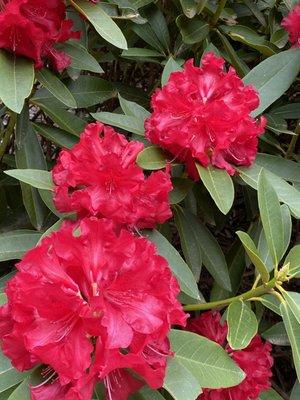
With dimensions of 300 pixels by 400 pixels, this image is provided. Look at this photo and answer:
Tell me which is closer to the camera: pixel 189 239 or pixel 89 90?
pixel 189 239

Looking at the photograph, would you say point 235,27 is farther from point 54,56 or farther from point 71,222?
point 71,222

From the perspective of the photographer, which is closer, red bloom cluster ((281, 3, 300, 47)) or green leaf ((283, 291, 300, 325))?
green leaf ((283, 291, 300, 325))

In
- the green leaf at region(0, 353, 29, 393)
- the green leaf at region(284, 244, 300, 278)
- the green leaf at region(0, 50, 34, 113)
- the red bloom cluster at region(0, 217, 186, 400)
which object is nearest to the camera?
the red bloom cluster at region(0, 217, 186, 400)

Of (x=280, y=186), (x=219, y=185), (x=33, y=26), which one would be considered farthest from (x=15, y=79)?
(x=280, y=186)

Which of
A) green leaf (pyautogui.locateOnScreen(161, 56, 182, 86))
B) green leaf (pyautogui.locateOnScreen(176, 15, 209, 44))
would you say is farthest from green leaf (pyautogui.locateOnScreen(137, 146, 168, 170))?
green leaf (pyautogui.locateOnScreen(176, 15, 209, 44))

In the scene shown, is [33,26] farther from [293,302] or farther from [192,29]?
[293,302]

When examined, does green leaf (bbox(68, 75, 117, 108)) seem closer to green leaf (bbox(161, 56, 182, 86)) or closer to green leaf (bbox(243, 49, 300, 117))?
green leaf (bbox(161, 56, 182, 86))

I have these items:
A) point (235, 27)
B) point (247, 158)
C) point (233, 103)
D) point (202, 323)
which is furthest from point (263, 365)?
point (235, 27)

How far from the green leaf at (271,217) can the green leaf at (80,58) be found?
512mm

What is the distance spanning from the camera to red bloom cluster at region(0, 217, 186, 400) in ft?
3.15

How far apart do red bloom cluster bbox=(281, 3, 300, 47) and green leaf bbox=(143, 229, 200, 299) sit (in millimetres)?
680

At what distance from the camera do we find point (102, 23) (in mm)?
1425

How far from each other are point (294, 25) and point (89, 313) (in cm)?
103

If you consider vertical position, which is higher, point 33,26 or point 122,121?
point 33,26
